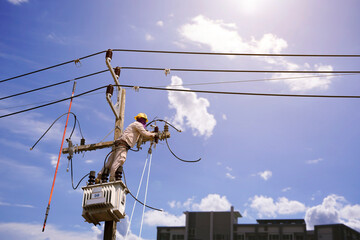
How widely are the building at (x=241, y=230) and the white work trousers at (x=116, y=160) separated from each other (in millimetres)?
56400

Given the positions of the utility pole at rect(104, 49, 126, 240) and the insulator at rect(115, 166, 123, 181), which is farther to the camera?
the utility pole at rect(104, 49, 126, 240)

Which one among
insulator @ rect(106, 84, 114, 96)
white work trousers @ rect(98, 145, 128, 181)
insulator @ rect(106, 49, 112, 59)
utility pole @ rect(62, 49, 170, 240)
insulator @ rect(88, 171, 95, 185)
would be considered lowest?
utility pole @ rect(62, 49, 170, 240)

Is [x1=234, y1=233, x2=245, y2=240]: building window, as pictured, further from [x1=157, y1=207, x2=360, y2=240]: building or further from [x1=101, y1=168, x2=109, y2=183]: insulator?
[x1=101, y1=168, x2=109, y2=183]: insulator

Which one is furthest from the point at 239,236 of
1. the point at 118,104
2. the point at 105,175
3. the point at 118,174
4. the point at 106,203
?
the point at 106,203

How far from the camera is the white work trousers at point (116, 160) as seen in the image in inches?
492

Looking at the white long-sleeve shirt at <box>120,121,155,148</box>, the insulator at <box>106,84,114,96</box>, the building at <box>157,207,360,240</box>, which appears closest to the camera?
the white long-sleeve shirt at <box>120,121,155,148</box>

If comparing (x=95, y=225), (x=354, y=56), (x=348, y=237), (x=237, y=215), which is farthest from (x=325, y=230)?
(x=95, y=225)

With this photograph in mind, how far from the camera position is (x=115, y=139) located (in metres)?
13.2

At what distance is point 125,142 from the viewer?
42.5 ft

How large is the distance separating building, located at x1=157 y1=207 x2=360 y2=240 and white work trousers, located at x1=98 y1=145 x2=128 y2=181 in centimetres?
5640

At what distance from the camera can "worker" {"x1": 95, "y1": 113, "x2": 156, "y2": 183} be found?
12.6 meters

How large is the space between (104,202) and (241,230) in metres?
58.2

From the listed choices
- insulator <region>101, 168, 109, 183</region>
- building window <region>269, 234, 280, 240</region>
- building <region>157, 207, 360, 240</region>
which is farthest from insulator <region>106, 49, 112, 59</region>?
building window <region>269, 234, 280, 240</region>

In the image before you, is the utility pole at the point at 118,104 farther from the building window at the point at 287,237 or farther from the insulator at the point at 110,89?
the building window at the point at 287,237
